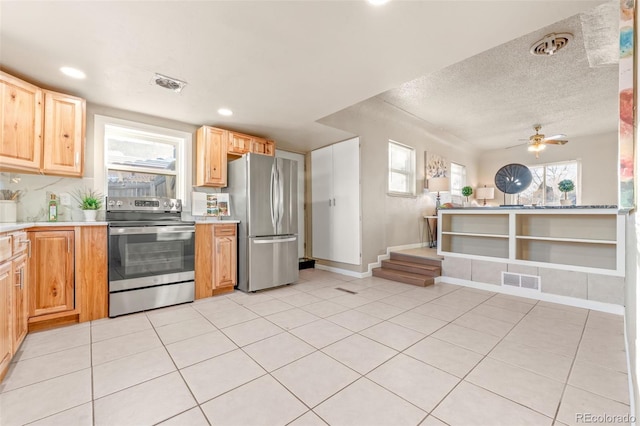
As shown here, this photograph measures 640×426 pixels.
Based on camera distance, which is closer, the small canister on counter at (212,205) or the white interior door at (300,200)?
the small canister on counter at (212,205)

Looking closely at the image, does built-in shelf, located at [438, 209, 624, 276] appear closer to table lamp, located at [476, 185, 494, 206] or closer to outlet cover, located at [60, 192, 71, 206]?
table lamp, located at [476, 185, 494, 206]

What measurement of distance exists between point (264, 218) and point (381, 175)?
7.59 ft

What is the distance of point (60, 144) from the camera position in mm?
2637

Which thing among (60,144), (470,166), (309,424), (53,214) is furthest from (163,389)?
(470,166)

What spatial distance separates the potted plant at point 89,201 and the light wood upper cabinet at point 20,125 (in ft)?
1.61

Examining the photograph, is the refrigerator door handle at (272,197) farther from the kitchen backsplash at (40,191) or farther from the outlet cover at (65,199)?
the outlet cover at (65,199)

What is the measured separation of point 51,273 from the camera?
2377mm

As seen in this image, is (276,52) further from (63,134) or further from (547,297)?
(547,297)

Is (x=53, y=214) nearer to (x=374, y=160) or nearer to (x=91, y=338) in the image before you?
(x=91, y=338)

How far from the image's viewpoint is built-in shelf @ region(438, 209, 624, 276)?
293 cm

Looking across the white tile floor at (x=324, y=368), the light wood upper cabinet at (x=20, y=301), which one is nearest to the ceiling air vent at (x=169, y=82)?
the light wood upper cabinet at (x=20, y=301)

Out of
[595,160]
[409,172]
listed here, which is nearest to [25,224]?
[409,172]

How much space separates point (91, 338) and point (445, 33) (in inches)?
145

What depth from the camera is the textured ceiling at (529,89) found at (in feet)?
9.08
